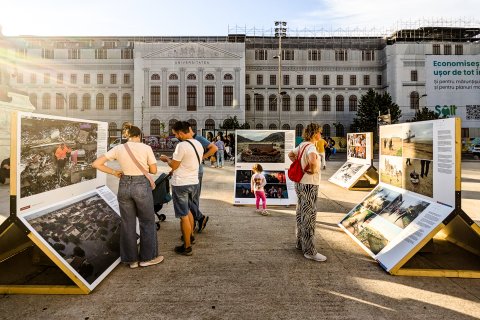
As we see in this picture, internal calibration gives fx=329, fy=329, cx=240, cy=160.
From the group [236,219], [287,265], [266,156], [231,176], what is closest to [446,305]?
[287,265]

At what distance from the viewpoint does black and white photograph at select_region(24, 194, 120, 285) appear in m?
3.62

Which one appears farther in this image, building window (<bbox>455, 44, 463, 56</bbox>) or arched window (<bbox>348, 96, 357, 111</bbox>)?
arched window (<bbox>348, 96, 357, 111</bbox>)

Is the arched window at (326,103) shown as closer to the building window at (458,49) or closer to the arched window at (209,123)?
the arched window at (209,123)

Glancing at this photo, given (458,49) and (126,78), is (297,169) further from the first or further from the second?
(458,49)

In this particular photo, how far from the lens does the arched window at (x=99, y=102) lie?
4666 centimetres

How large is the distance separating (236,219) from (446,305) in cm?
413

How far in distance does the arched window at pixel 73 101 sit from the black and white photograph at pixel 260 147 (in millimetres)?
45242

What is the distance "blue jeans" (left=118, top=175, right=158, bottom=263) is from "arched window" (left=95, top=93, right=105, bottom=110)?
154 ft

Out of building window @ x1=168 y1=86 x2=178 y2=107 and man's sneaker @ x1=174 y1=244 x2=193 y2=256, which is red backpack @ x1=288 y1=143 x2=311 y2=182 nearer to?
man's sneaker @ x1=174 y1=244 x2=193 y2=256

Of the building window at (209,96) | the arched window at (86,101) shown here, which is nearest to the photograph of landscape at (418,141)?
the building window at (209,96)

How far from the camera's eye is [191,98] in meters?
45.0

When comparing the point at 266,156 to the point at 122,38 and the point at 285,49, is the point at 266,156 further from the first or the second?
the point at 122,38

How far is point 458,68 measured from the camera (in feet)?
147

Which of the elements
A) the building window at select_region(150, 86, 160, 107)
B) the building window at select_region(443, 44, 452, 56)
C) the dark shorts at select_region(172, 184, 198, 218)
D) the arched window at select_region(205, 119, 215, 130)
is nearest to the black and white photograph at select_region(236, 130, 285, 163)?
the dark shorts at select_region(172, 184, 198, 218)
